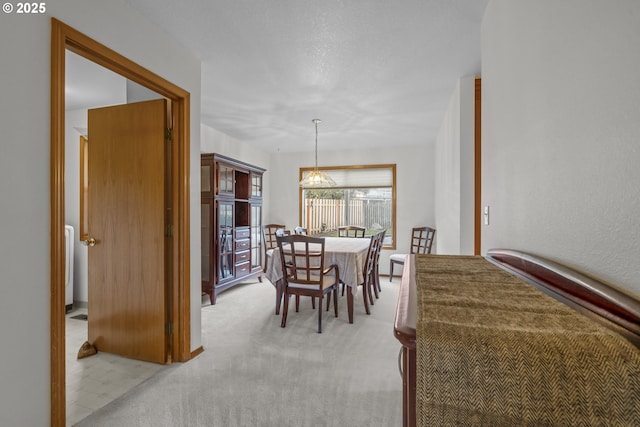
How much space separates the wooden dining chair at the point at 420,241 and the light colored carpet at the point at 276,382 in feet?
6.36

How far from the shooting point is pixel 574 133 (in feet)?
2.90

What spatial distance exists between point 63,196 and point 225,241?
2580mm

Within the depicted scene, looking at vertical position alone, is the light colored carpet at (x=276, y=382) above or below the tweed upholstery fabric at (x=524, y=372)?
below

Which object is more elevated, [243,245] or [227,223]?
[227,223]

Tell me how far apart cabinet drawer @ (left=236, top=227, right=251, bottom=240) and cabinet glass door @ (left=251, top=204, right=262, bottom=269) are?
0.67ft

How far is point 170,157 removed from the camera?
2.31 meters

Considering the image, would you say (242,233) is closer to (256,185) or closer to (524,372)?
(256,185)

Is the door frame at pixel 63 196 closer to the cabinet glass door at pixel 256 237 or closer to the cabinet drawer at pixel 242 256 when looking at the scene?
the cabinet drawer at pixel 242 256

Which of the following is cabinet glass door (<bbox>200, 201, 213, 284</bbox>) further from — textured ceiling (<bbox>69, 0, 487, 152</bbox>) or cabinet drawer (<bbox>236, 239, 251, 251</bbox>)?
textured ceiling (<bbox>69, 0, 487, 152</bbox>)

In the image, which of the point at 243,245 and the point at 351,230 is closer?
the point at 243,245

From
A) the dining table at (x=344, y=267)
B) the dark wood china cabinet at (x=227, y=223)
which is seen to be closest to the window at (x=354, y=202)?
the dark wood china cabinet at (x=227, y=223)

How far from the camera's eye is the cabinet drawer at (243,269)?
14.2ft

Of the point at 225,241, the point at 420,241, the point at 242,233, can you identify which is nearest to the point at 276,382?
the point at 225,241

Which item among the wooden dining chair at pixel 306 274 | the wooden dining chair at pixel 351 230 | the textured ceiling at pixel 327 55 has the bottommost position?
the wooden dining chair at pixel 306 274
